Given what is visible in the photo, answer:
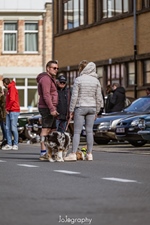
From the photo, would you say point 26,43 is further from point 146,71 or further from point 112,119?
point 112,119

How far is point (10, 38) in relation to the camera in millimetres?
61531

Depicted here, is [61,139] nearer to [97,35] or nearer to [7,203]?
[7,203]

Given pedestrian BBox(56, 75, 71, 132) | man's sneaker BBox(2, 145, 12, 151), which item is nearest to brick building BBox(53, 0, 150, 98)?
man's sneaker BBox(2, 145, 12, 151)

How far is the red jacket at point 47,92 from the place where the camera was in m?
18.0

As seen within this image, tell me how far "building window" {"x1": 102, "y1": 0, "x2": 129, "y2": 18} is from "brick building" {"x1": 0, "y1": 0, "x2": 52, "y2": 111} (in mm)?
14197

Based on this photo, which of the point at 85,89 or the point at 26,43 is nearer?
the point at 85,89

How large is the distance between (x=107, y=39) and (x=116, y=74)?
1.82 meters

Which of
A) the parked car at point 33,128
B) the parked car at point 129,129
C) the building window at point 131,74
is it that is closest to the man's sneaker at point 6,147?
the parked car at point 129,129

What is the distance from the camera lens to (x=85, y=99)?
17.8 m

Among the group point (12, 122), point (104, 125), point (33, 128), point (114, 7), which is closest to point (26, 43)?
point (114, 7)

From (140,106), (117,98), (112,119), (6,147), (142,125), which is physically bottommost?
(6,147)

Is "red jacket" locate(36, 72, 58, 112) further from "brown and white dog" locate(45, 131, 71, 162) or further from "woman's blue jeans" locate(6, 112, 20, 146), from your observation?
"woman's blue jeans" locate(6, 112, 20, 146)

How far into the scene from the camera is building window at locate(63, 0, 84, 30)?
49906 mm

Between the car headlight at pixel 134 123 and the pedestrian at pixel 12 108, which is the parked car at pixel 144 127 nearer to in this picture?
the car headlight at pixel 134 123
